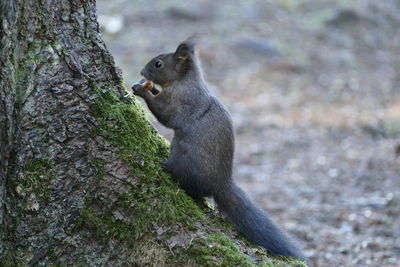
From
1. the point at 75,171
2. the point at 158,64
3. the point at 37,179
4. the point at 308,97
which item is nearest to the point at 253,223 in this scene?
the point at 75,171

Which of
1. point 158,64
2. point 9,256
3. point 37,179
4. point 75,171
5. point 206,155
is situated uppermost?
point 158,64

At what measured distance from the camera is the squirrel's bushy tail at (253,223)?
3350mm

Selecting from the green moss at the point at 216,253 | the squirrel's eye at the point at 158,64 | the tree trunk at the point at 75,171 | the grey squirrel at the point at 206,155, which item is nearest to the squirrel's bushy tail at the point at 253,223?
the grey squirrel at the point at 206,155

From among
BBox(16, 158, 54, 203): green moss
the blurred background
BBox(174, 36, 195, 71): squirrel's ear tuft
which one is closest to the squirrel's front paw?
BBox(174, 36, 195, 71): squirrel's ear tuft

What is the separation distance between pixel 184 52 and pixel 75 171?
1301 millimetres

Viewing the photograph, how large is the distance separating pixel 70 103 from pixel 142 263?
0.83m

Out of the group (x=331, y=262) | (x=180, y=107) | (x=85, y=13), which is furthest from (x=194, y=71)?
(x=331, y=262)

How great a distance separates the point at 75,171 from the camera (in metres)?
3.00

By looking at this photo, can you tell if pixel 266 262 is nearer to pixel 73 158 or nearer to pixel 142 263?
pixel 142 263

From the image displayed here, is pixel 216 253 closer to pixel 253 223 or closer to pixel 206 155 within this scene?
pixel 253 223

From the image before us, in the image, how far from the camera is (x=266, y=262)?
3.08 meters

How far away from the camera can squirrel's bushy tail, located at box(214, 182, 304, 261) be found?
335 centimetres

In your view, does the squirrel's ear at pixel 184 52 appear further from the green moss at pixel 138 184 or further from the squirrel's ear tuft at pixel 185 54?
the green moss at pixel 138 184

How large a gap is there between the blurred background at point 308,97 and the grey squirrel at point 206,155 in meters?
1.67
